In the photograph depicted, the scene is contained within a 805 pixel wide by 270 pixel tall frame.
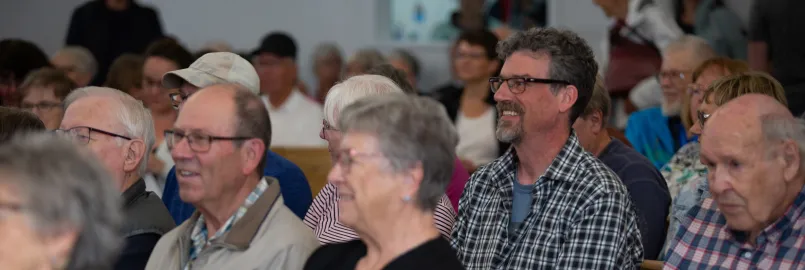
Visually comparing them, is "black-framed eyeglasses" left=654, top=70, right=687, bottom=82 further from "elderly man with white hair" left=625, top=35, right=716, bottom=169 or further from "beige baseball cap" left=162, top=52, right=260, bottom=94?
"beige baseball cap" left=162, top=52, right=260, bottom=94

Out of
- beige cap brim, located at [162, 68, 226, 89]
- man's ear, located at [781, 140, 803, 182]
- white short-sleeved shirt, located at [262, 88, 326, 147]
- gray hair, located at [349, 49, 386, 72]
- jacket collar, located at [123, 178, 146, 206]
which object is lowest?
white short-sleeved shirt, located at [262, 88, 326, 147]

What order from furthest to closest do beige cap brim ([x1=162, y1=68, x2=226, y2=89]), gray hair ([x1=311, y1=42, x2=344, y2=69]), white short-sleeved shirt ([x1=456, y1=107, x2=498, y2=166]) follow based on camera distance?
gray hair ([x1=311, y1=42, x2=344, y2=69]), white short-sleeved shirt ([x1=456, y1=107, x2=498, y2=166]), beige cap brim ([x1=162, y1=68, x2=226, y2=89])

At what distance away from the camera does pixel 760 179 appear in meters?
2.78

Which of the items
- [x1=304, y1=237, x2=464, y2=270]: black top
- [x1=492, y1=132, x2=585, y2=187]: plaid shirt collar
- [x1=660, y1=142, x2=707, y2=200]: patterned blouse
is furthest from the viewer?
[x1=660, y1=142, x2=707, y2=200]: patterned blouse

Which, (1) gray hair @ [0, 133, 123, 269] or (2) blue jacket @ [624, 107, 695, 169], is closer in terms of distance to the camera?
(1) gray hair @ [0, 133, 123, 269]

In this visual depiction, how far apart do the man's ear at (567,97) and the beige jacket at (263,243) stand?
0.83 metres

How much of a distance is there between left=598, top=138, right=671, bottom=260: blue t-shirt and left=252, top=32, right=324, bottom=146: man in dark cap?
309 cm

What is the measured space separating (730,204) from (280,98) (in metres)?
4.38

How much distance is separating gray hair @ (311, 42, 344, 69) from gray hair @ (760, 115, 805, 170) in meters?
6.01

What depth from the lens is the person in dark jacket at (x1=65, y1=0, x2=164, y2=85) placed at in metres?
8.07

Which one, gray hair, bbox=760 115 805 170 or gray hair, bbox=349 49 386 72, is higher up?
gray hair, bbox=760 115 805 170

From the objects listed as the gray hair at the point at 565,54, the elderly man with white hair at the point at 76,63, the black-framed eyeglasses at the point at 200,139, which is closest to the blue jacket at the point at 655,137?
the gray hair at the point at 565,54

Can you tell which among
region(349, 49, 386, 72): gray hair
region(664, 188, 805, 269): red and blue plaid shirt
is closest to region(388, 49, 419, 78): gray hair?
region(349, 49, 386, 72): gray hair

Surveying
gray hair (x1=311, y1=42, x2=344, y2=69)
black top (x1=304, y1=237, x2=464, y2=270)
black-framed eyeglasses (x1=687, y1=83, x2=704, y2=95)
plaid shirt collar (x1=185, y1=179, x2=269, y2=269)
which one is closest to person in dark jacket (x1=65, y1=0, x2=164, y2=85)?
gray hair (x1=311, y1=42, x2=344, y2=69)
